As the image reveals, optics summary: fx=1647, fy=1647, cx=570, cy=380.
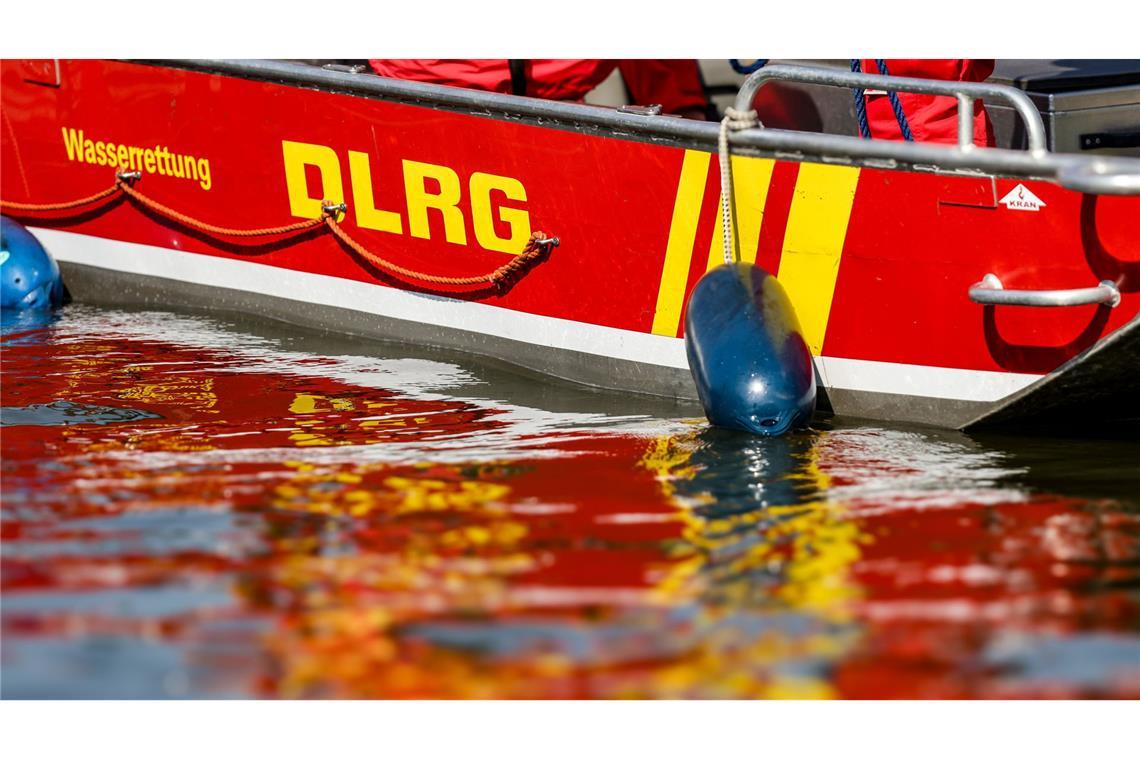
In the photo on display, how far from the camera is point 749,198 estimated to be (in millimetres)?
5512

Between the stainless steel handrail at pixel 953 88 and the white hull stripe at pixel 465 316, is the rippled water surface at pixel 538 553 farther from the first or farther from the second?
the stainless steel handrail at pixel 953 88

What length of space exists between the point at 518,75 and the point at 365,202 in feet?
2.72

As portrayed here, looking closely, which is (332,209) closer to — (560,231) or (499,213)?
(499,213)

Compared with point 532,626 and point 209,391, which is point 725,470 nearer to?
point 532,626

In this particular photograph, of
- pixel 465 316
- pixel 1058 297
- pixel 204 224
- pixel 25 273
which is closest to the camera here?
pixel 1058 297

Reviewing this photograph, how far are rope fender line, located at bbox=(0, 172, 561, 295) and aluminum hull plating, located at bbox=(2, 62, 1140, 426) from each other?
0.04 metres

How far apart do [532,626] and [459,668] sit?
25cm

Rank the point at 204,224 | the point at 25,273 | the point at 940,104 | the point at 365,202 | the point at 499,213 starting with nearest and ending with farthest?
the point at 940,104 < the point at 499,213 < the point at 365,202 < the point at 204,224 < the point at 25,273

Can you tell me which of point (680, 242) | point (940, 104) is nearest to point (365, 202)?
point (680, 242)

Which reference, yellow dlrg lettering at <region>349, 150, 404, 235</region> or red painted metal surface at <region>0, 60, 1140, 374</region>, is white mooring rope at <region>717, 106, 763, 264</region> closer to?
red painted metal surface at <region>0, 60, 1140, 374</region>

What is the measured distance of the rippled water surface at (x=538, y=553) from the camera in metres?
3.27

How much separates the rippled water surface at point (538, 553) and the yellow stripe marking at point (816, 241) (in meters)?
0.40

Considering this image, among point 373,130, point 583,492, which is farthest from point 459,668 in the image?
point 373,130

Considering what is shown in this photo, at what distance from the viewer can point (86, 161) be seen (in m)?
7.71
